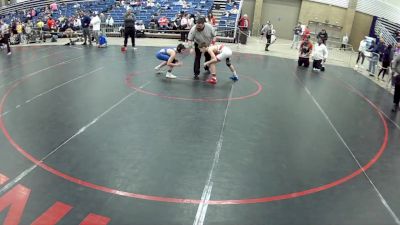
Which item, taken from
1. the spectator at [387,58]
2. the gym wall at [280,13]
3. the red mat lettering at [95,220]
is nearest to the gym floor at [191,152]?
the red mat lettering at [95,220]

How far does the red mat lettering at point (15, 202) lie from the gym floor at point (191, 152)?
0.7 inches

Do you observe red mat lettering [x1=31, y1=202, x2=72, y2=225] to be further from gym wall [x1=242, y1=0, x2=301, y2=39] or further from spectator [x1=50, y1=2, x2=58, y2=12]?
spectator [x1=50, y1=2, x2=58, y2=12]

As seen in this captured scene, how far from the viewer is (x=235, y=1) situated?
23.8 metres

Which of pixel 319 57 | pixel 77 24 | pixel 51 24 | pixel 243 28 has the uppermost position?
pixel 243 28

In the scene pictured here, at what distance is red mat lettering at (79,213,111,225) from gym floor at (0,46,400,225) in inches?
0.4

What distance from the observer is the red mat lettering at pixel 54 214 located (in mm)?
4026

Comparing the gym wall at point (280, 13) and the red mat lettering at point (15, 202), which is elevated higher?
the gym wall at point (280, 13)

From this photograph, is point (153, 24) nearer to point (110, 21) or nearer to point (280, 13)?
point (110, 21)

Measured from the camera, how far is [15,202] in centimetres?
436

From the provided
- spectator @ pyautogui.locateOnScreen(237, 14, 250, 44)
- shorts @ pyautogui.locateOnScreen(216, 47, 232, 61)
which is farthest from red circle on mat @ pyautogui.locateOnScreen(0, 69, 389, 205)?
spectator @ pyautogui.locateOnScreen(237, 14, 250, 44)

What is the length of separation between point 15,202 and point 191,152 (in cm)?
262

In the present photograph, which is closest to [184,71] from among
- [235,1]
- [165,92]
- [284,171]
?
[165,92]

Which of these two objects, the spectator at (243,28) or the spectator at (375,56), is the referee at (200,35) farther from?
the spectator at (243,28)

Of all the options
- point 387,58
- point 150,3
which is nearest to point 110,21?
point 150,3
